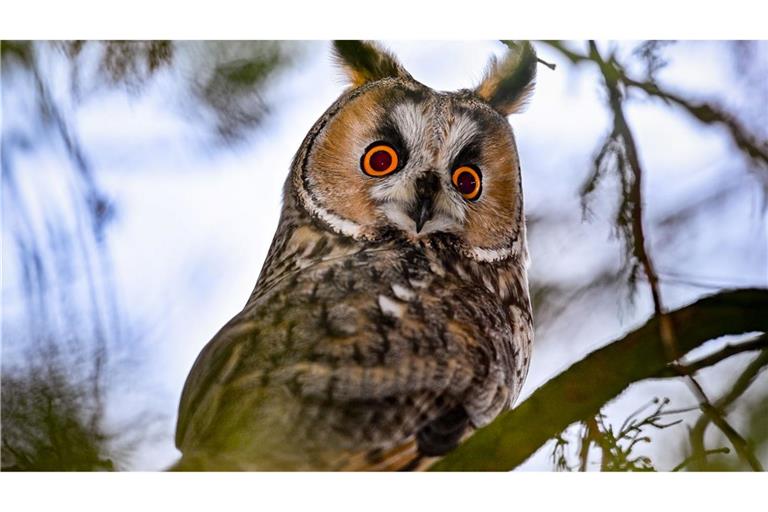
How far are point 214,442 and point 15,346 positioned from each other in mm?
733

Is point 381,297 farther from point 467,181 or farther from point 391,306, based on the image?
point 467,181

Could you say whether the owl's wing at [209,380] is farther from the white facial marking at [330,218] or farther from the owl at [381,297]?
the white facial marking at [330,218]

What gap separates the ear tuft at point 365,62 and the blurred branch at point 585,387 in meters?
0.91

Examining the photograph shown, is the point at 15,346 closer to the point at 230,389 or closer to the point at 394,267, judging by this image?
the point at 230,389

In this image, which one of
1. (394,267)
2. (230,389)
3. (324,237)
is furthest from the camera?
(324,237)

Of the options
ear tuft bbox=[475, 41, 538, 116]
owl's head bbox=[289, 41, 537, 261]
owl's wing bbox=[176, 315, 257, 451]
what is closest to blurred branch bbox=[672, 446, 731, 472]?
owl's head bbox=[289, 41, 537, 261]

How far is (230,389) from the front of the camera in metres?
1.97

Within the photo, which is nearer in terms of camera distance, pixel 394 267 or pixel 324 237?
pixel 394 267

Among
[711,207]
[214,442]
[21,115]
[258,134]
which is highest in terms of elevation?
[711,207]

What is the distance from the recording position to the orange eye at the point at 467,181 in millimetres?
2215

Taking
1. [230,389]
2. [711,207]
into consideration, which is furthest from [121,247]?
[711,207]

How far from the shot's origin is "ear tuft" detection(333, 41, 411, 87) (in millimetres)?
2381
